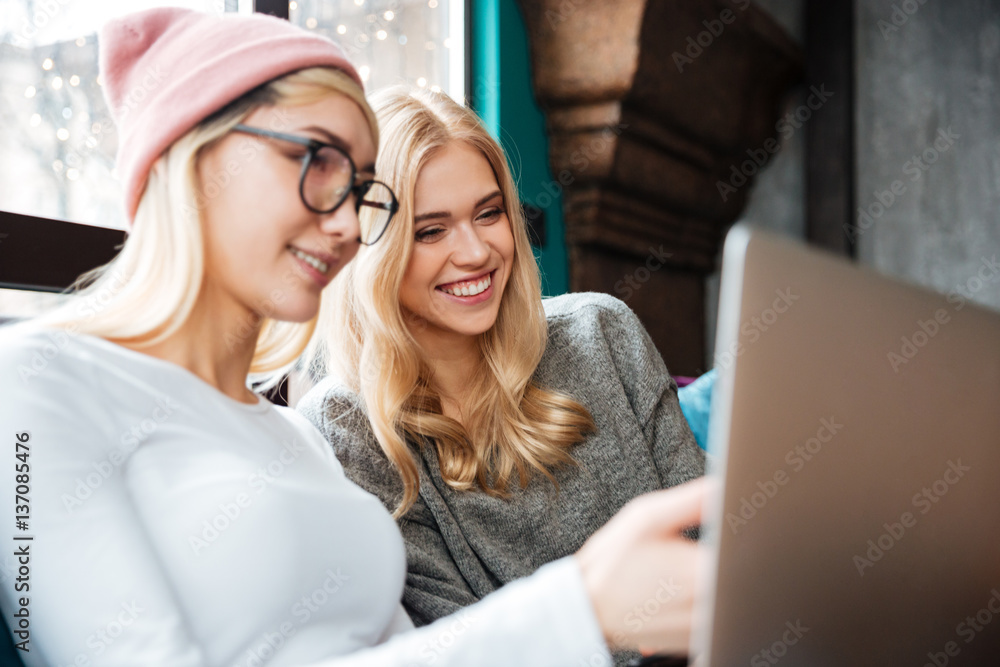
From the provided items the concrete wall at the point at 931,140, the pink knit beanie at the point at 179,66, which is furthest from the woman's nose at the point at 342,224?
the concrete wall at the point at 931,140

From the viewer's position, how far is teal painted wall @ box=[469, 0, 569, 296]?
2115 millimetres

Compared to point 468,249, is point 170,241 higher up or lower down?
higher up

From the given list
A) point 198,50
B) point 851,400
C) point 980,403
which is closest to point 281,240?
point 198,50

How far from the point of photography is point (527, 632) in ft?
1.78

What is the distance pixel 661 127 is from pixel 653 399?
1.31m

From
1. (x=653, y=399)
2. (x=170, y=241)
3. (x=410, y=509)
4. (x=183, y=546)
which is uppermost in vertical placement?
(x=170, y=241)

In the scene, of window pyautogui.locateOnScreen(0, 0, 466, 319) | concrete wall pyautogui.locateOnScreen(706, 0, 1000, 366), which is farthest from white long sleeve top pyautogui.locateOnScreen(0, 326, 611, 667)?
concrete wall pyautogui.locateOnScreen(706, 0, 1000, 366)

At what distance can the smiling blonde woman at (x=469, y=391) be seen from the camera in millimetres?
1144

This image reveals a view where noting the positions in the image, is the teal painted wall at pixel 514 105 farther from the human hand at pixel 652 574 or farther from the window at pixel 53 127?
the human hand at pixel 652 574

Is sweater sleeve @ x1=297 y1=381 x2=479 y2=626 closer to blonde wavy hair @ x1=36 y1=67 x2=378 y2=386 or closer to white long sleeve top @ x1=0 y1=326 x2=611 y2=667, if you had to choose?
white long sleeve top @ x1=0 y1=326 x2=611 y2=667

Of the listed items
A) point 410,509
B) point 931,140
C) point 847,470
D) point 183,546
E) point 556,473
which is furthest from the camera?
point 931,140

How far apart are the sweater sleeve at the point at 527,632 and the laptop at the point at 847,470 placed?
107 mm

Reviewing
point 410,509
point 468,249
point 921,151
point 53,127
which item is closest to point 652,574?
point 410,509

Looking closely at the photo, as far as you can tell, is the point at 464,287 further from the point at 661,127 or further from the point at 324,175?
the point at 661,127
